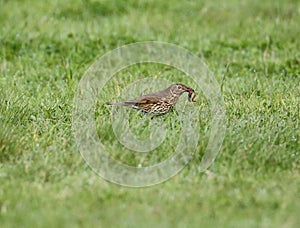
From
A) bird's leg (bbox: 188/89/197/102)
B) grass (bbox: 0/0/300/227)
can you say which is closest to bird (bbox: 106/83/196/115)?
grass (bbox: 0/0/300/227)

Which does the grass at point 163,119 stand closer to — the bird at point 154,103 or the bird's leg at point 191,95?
the bird at point 154,103

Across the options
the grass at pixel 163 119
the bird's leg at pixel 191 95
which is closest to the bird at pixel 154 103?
the grass at pixel 163 119

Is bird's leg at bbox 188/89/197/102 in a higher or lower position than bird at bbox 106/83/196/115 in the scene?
lower

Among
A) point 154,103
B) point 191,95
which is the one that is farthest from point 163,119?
point 191,95

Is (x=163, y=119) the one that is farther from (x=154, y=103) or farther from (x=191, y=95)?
(x=191, y=95)

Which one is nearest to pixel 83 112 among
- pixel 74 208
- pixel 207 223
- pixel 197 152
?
pixel 197 152

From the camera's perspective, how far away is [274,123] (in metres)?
6.61

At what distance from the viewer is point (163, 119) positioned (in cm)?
673

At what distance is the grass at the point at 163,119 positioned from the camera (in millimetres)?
4996

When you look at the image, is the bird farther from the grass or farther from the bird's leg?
the bird's leg

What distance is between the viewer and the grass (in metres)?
5.00

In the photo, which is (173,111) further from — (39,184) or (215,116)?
(39,184)

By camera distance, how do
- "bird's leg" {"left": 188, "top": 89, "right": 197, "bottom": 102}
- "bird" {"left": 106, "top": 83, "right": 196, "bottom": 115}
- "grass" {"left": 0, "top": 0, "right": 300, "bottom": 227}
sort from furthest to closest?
"bird's leg" {"left": 188, "top": 89, "right": 197, "bottom": 102}, "bird" {"left": 106, "top": 83, "right": 196, "bottom": 115}, "grass" {"left": 0, "top": 0, "right": 300, "bottom": 227}

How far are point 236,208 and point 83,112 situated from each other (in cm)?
221
